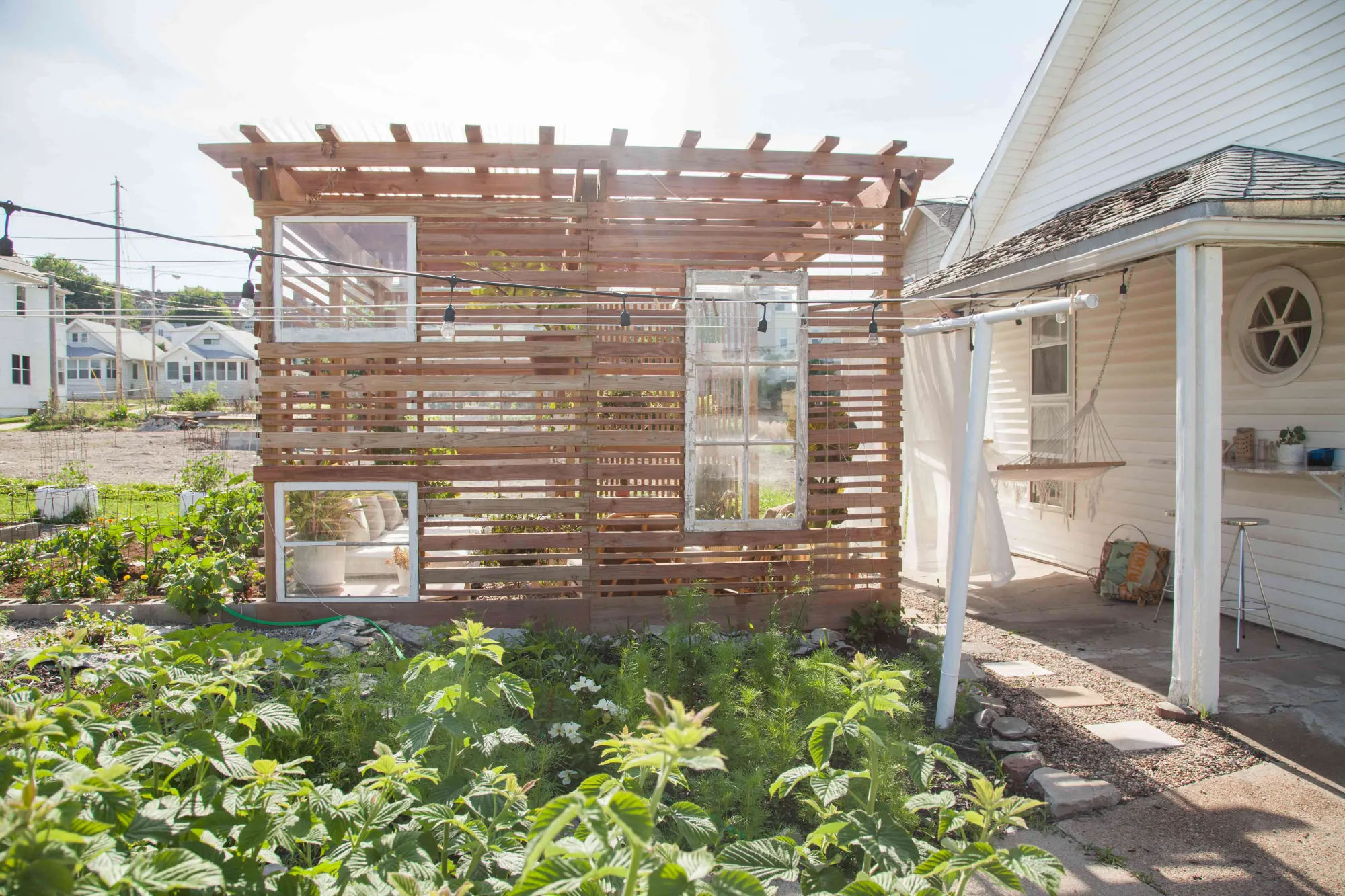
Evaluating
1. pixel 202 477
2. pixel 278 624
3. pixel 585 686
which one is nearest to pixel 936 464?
pixel 585 686

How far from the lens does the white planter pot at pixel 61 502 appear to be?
9.68m

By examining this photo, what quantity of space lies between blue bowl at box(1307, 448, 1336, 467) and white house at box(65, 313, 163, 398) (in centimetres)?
4399

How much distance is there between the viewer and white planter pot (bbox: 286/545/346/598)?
6.15 m

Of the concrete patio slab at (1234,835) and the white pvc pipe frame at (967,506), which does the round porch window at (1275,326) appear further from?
the concrete patio slab at (1234,835)

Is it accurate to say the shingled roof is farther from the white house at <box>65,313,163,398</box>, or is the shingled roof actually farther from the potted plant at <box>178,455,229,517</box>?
the white house at <box>65,313,163,398</box>

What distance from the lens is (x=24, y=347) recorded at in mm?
26562

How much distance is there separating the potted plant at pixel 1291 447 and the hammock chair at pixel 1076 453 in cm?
106

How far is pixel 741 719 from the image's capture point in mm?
3885

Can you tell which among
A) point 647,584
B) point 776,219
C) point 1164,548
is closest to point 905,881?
point 647,584

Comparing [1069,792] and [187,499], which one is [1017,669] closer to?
[1069,792]

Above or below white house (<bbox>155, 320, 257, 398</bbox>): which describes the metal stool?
below

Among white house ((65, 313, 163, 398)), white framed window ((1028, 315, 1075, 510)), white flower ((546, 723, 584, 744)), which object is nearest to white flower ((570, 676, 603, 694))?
white flower ((546, 723, 584, 744))

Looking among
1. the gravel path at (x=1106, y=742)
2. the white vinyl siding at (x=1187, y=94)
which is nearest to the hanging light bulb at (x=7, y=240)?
the gravel path at (x=1106, y=742)

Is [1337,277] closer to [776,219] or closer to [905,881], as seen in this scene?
[776,219]
